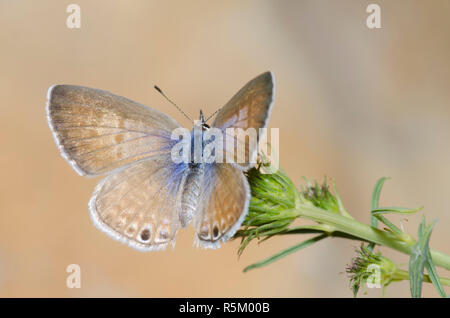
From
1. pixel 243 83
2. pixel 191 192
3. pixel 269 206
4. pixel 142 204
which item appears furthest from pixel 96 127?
pixel 243 83

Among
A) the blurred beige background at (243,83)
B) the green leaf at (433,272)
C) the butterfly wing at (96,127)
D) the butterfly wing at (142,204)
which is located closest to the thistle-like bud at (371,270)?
the green leaf at (433,272)

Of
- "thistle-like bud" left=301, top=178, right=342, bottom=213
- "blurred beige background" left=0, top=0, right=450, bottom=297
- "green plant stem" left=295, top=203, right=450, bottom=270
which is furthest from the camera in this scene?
"blurred beige background" left=0, top=0, right=450, bottom=297

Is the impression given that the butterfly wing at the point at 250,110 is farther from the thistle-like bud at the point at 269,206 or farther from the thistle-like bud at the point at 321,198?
the thistle-like bud at the point at 321,198

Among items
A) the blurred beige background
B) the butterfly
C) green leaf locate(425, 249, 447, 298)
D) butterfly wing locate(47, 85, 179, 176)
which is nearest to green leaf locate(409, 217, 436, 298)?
green leaf locate(425, 249, 447, 298)

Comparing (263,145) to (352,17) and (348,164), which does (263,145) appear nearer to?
(348,164)

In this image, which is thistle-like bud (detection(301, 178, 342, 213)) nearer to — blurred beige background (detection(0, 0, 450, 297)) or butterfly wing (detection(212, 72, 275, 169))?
butterfly wing (detection(212, 72, 275, 169))

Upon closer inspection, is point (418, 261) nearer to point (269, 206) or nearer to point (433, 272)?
point (433, 272)

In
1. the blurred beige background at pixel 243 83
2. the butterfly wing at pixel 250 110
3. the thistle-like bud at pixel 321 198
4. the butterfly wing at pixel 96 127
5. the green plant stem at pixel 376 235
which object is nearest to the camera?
the butterfly wing at pixel 250 110
